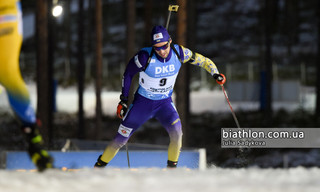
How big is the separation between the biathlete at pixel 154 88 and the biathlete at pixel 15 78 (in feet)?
6.53

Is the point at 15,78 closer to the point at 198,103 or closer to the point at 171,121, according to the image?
the point at 171,121

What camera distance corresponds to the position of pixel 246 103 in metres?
25.9

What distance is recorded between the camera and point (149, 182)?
3.52m

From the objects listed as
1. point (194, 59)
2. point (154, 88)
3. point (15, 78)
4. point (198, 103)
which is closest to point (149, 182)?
point (15, 78)

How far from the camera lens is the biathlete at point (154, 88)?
6.13 meters

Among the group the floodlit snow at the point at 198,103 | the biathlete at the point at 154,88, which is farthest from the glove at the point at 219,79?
the floodlit snow at the point at 198,103

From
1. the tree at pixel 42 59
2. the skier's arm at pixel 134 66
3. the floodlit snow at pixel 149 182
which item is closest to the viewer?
the floodlit snow at pixel 149 182

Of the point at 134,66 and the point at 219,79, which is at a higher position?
the point at 134,66

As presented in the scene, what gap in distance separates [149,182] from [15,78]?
1610mm

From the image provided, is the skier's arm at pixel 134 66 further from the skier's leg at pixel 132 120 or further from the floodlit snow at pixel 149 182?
the floodlit snow at pixel 149 182

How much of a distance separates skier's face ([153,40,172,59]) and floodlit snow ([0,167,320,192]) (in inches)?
92.9

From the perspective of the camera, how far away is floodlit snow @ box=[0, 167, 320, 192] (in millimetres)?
3312

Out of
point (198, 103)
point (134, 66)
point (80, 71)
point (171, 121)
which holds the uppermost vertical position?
point (134, 66)

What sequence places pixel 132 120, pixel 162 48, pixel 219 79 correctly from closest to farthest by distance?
pixel 162 48 → pixel 132 120 → pixel 219 79
